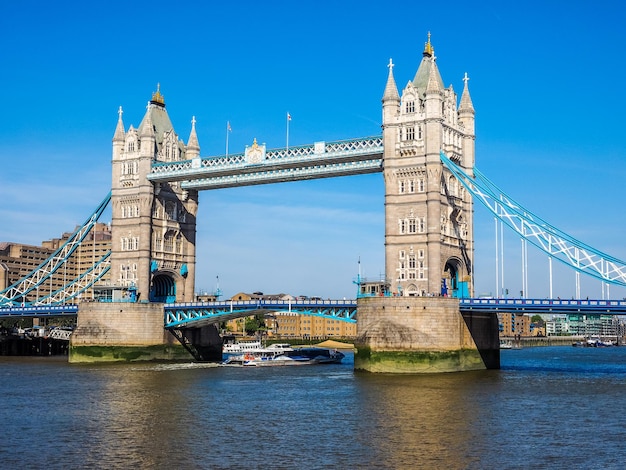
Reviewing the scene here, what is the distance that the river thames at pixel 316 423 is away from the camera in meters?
32.4

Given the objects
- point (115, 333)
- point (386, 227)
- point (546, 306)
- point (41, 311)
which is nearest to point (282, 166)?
point (386, 227)

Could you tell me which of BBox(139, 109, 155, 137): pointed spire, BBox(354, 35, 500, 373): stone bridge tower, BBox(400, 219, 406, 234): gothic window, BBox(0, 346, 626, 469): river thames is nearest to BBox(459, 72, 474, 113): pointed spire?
BBox(354, 35, 500, 373): stone bridge tower

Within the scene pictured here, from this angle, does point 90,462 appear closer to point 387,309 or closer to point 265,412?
point 265,412

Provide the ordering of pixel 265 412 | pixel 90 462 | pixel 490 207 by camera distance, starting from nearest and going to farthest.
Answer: pixel 90 462, pixel 265 412, pixel 490 207

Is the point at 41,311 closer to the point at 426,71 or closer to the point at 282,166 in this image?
the point at 282,166

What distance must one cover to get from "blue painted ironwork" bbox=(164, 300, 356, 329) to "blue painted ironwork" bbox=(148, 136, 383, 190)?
484 inches

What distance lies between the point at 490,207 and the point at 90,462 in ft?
157

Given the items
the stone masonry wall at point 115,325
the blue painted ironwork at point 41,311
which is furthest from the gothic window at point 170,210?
the blue painted ironwork at point 41,311

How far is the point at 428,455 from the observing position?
108 ft

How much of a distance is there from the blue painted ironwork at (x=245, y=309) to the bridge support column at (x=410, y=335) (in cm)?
765

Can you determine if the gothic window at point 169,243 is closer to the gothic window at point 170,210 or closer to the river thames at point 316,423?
the gothic window at point 170,210

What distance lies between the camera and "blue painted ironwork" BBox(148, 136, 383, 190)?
260 feet

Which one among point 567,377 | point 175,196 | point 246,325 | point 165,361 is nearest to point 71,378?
point 165,361

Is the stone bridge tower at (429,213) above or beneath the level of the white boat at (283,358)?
above
